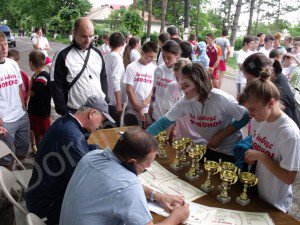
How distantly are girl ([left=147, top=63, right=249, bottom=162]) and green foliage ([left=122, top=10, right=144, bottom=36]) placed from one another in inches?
698

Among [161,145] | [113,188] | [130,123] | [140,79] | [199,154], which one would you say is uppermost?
[140,79]

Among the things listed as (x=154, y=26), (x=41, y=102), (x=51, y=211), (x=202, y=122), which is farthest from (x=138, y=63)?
(x=154, y=26)

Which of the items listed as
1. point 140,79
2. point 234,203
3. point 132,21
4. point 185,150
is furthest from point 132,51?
point 132,21

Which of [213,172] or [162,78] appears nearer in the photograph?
[213,172]

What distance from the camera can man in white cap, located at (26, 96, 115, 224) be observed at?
76.5 inches

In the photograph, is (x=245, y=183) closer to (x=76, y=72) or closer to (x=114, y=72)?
(x=76, y=72)

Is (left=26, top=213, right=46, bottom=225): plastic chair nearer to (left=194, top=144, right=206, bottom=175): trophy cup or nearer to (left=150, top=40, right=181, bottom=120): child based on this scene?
(left=194, top=144, right=206, bottom=175): trophy cup

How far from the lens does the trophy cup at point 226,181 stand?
1.88 m

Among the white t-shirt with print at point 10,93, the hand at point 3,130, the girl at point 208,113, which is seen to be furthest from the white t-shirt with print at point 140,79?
the hand at point 3,130

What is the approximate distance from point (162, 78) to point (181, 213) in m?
2.13

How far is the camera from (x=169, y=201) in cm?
182

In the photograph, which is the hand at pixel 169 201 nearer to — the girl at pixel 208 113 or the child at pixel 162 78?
the girl at pixel 208 113

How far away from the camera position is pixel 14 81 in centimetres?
333

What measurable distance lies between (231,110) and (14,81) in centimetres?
227
